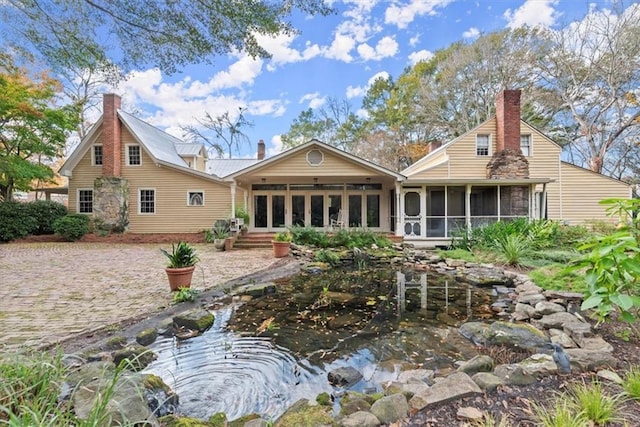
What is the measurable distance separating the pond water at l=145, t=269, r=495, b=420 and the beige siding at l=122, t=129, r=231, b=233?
967cm

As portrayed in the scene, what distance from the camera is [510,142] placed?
555 inches

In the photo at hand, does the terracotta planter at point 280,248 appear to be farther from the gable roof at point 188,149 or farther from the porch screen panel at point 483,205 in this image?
the gable roof at point 188,149

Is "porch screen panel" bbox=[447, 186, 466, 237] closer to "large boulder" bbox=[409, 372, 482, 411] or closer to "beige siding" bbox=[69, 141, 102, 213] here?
"large boulder" bbox=[409, 372, 482, 411]

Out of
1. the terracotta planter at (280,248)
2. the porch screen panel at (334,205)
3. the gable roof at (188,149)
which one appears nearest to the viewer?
the terracotta planter at (280,248)

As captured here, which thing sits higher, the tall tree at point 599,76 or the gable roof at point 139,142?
the tall tree at point 599,76

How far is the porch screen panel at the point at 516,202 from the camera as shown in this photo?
13.1 metres

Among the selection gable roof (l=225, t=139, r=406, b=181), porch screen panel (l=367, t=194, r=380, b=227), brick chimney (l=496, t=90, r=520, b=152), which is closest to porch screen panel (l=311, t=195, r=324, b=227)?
porch screen panel (l=367, t=194, r=380, b=227)

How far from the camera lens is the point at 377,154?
26.3 m

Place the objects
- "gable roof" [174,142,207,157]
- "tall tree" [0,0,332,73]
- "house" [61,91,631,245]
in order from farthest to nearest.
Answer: "gable roof" [174,142,207,157]
"house" [61,91,631,245]
"tall tree" [0,0,332,73]

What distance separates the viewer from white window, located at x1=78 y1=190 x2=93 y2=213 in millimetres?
15188

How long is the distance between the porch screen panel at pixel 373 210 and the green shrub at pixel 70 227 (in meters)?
12.9

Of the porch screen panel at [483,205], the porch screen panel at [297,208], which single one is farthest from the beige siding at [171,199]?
the porch screen panel at [483,205]

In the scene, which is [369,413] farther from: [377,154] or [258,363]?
[377,154]

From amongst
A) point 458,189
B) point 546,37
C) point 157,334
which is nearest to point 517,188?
point 458,189
